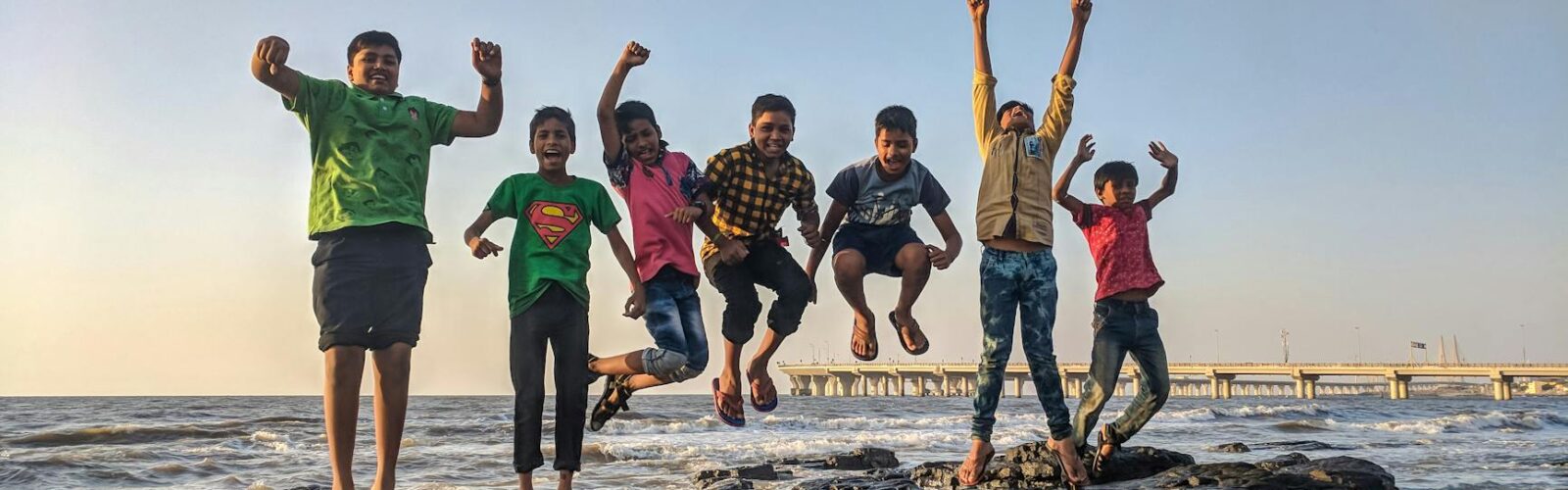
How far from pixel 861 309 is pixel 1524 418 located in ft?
98.7

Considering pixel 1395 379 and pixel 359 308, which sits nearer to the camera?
pixel 359 308

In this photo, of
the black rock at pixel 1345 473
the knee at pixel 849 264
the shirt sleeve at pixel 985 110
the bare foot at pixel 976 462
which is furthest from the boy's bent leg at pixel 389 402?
the black rock at pixel 1345 473

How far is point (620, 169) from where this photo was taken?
17.4 ft

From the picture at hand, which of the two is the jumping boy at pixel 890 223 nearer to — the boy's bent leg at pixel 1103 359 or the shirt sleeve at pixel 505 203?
the boy's bent leg at pixel 1103 359

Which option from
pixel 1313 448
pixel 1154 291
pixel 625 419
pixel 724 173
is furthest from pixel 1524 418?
pixel 724 173

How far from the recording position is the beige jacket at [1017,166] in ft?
17.8

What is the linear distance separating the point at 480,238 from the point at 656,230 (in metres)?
0.92

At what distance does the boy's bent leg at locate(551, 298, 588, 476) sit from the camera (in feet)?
15.2

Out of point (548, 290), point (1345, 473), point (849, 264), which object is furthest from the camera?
point (1345, 473)

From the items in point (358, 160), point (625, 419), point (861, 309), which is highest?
point (358, 160)

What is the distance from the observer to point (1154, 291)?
20.4 ft

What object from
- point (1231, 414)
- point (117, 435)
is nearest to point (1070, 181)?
point (117, 435)

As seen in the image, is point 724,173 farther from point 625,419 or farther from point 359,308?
point 625,419

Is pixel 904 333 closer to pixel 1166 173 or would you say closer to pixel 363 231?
pixel 1166 173
